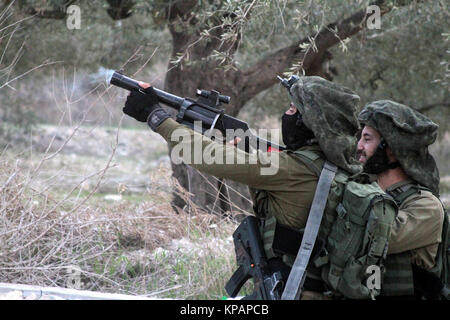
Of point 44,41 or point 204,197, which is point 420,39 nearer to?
point 204,197

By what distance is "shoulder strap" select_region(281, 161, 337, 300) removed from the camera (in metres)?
2.90

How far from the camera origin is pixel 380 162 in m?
3.57

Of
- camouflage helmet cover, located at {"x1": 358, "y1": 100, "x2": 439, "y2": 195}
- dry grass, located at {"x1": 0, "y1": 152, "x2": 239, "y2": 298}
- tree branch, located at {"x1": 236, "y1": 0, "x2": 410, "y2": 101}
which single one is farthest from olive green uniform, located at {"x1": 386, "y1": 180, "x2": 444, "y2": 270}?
tree branch, located at {"x1": 236, "y1": 0, "x2": 410, "y2": 101}

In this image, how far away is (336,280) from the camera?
2988 millimetres

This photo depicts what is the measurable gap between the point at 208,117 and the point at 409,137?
44.2 inches

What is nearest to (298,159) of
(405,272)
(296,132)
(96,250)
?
(296,132)

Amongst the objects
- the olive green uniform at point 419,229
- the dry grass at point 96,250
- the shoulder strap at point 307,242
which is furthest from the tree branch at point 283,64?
the shoulder strap at point 307,242

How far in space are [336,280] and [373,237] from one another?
269mm

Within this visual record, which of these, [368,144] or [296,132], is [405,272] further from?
[296,132]

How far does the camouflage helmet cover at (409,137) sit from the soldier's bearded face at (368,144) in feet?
0.14

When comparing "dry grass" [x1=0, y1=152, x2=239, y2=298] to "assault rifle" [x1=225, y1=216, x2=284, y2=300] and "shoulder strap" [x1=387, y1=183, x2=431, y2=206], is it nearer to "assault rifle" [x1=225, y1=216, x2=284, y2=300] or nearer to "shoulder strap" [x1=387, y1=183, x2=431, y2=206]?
"assault rifle" [x1=225, y1=216, x2=284, y2=300]

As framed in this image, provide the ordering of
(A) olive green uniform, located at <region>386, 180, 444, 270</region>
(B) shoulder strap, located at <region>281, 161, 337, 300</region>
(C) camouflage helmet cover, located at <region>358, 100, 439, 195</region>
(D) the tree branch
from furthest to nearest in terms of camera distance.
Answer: (D) the tree branch, (C) camouflage helmet cover, located at <region>358, 100, 439, 195</region>, (A) olive green uniform, located at <region>386, 180, 444, 270</region>, (B) shoulder strap, located at <region>281, 161, 337, 300</region>
